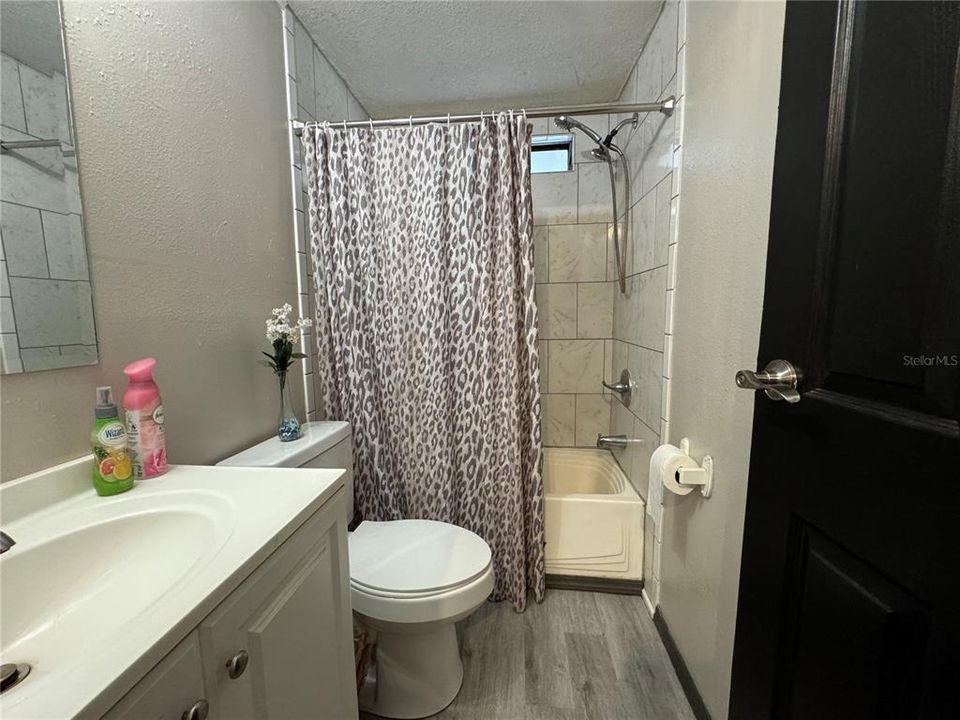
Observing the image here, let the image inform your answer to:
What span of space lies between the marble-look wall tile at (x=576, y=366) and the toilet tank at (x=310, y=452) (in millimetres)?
1402

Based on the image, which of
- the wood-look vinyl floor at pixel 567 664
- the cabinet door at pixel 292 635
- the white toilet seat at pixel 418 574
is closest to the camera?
the cabinet door at pixel 292 635

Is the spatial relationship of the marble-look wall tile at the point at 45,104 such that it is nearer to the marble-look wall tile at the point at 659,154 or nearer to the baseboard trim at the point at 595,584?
the marble-look wall tile at the point at 659,154

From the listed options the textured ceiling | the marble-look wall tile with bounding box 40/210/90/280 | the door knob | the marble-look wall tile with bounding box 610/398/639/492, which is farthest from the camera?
the marble-look wall tile with bounding box 610/398/639/492

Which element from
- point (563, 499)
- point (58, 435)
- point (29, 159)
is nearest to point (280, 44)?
point (29, 159)

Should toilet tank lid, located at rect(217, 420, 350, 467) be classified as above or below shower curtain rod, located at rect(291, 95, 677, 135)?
below

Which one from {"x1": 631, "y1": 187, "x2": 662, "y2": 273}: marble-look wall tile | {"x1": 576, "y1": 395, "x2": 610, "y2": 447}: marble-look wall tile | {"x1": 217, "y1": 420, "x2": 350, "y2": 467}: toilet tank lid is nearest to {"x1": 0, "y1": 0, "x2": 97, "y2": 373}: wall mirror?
{"x1": 217, "y1": 420, "x2": 350, "y2": 467}: toilet tank lid

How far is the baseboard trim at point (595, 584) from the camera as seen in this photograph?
1714mm

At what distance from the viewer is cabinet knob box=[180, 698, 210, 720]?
45 centimetres

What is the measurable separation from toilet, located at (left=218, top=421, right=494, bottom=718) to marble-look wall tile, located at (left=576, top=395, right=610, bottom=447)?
4.29 ft

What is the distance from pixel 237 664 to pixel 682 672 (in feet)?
4.50

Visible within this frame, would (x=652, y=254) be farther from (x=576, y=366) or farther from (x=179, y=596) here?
(x=179, y=596)

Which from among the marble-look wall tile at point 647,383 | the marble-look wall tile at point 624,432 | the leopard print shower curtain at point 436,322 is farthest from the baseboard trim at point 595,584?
the marble-look wall tile at point 647,383

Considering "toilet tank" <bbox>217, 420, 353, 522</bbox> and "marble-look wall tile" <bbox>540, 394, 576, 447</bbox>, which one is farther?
"marble-look wall tile" <bbox>540, 394, 576, 447</bbox>

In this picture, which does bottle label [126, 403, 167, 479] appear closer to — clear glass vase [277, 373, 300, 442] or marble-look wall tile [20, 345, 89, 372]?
marble-look wall tile [20, 345, 89, 372]
